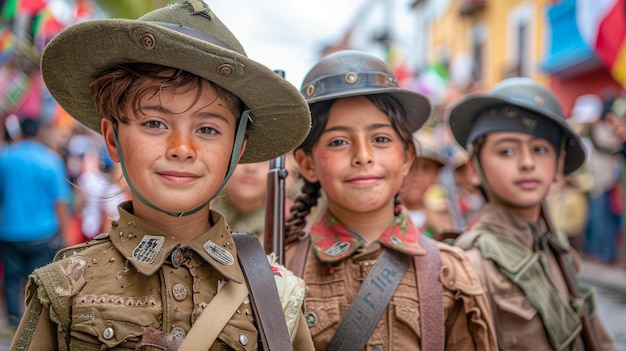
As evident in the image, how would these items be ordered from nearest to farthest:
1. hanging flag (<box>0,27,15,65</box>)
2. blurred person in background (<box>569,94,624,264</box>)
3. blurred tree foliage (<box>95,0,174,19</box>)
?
blurred tree foliage (<box>95,0,174,19</box>) → hanging flag (<box>0,27,15,65</box>) → blurred person in background (<box>569,94,624,264</box>)

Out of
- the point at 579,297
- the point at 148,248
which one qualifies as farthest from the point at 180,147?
the point at 579,297

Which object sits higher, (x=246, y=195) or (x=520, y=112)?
(x=520, y=112)

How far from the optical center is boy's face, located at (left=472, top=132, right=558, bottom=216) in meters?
3.76

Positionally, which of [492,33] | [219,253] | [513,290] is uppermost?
[492,33]

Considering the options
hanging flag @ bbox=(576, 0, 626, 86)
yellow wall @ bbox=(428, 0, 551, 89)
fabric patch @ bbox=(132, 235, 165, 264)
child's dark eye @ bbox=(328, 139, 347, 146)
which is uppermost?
yellow wall @ bbox=(428, 0, 551, 89)

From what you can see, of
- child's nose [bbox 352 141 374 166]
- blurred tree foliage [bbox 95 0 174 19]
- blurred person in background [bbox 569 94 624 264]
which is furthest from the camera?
blurred person in background [bbox 569 94 624 264]

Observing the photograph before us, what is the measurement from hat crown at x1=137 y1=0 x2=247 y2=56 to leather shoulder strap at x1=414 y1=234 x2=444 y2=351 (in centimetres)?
127

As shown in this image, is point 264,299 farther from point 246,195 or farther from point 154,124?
point 246,195

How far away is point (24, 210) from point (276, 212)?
5.47 meters

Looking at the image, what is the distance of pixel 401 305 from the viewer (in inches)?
117

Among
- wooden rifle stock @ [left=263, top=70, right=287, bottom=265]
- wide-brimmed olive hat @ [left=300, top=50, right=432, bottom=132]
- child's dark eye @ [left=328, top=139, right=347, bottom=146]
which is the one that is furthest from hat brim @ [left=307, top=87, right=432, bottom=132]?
wooden rifle stock @ [left=263, top=70, right=287, bottom=265]

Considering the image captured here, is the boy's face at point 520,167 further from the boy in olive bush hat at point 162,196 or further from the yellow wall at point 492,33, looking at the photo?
the yellow wall at point 492,33

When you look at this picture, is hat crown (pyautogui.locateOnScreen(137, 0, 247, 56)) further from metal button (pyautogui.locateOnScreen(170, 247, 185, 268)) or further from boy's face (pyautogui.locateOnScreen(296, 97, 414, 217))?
boy's face (pyautogui.locateOnScreen(296, 97, 414, 217))

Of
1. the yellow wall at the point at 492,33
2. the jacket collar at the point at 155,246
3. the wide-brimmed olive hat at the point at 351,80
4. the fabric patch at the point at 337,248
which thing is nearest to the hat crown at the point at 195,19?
the jacket collar at the point at 155,246
